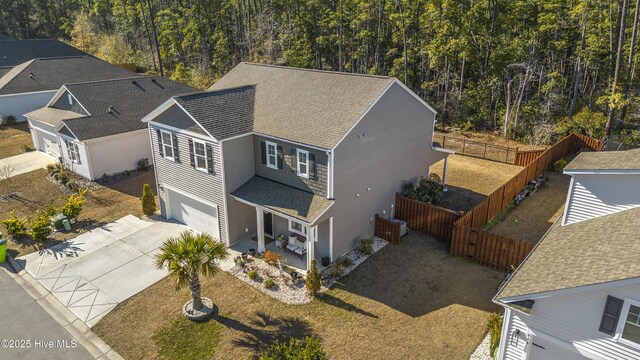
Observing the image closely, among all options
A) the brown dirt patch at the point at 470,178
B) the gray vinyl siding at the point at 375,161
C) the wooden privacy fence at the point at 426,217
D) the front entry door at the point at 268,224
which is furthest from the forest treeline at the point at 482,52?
the front entry door at the point at 268,224

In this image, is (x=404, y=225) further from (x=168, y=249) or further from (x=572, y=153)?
(x=572, y=153)

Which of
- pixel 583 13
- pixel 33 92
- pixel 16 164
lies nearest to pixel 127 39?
pixel 33 92

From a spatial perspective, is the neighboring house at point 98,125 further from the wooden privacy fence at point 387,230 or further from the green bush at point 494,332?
the green bush at point 494,332

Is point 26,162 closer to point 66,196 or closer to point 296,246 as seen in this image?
point 66,196

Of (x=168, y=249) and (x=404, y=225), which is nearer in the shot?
(x=168, y=249)

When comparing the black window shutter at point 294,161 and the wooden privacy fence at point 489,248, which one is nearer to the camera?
the wooden privacy fence at point 489,248

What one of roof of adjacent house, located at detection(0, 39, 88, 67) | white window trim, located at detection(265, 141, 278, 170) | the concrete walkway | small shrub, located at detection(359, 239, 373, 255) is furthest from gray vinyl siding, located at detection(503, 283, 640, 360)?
roof of adjacent house, located at detection(0, 39, 88, 67)
